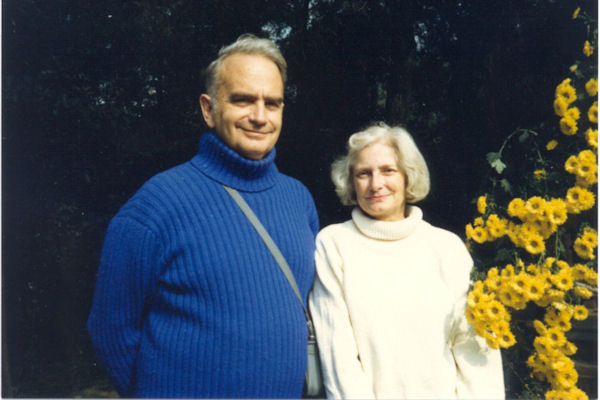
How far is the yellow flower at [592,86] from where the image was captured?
75.0 inches

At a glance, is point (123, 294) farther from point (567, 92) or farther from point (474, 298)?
point (567, 92)

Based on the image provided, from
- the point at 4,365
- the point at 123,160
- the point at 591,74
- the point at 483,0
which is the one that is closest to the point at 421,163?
the point at 591,74

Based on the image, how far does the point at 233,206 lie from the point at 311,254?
392mm

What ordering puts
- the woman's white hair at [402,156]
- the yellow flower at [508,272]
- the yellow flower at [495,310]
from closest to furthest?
1. the yellow flower at [495,310]
2. the yellow flower at [508,272]
3. the woman's white hair at [402,156]

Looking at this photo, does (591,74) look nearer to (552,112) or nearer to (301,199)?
(552,112)

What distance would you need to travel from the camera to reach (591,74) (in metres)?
1.99

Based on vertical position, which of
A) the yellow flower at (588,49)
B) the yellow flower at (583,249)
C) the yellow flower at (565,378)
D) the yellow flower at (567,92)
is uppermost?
the yellow flower at (588,49)

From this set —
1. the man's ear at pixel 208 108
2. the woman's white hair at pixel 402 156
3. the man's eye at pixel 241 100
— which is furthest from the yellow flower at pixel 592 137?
the man's ear at pixel 208 108

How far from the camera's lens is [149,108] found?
3.75m

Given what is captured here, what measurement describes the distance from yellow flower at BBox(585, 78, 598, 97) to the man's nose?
1285 millimetres

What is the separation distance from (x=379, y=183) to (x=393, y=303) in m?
0.49

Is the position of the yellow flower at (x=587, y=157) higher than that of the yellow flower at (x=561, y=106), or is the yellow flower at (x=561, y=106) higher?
the yellow flower at (x=561, y=106)

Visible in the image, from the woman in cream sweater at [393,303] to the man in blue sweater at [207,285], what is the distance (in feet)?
0.50

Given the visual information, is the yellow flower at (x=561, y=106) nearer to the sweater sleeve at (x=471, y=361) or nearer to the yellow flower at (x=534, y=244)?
the yellow flower at (x=534, y=244)
